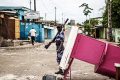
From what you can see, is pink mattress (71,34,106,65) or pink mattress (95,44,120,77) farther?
pink mattress (95,44,120,77)

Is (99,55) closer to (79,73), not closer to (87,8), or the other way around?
(79,73)

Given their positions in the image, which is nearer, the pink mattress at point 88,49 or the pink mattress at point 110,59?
the pink mattress at point 88,49

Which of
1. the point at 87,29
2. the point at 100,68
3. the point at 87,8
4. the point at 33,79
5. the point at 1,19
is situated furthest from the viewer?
the point at 87,8

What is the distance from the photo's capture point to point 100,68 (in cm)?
980

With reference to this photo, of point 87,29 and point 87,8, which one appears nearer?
point 87,29

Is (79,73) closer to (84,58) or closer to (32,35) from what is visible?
(84,58)

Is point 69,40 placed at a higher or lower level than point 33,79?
higher

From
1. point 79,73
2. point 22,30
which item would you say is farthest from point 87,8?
point 79,73

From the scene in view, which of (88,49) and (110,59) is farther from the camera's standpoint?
(110,59)

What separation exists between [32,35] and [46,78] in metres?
20.6

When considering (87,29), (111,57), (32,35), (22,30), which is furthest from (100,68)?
(87,29)

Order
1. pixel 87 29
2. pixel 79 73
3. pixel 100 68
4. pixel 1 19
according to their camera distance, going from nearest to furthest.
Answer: pixel 100 68 < pixel 79 73 < pixel 1 19 < pixel 87 29

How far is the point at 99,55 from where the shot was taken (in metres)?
9.53

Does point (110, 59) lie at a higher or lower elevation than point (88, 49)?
lower
